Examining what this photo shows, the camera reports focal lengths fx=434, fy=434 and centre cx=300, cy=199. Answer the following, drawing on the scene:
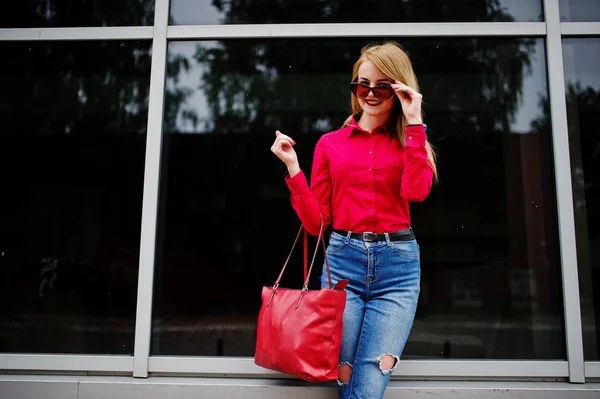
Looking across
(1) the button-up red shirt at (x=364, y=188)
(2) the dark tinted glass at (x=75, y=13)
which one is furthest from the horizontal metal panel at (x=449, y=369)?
(2) the dark tinted glass at (x=75, y=13)

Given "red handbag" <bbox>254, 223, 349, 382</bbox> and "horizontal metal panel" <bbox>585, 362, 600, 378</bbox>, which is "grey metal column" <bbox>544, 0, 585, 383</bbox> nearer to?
A: "horizontal metal panel" <bbox>585, 362, 600, 378</bbox>

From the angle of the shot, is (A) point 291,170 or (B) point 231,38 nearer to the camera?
(A) point 291,170

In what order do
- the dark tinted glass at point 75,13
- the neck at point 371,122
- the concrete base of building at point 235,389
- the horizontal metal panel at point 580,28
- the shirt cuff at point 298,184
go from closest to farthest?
the shirt cuff at point 298,184 → the neck at point 371,122 → the concrete base of building at point 235,389 → the horizontal metal panel at point 580,28 → the dark tinted glass at point 75,13

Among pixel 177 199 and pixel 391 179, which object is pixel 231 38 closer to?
pixel 177 199

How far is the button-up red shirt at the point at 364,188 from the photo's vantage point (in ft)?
6.26

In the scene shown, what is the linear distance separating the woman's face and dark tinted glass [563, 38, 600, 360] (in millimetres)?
1586

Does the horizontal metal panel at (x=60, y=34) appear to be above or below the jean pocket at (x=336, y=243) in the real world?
above

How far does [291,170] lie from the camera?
1907 millimetres

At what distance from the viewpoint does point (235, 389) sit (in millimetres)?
2527

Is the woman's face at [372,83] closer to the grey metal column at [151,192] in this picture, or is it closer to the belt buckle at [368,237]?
the belt buckle at [368,237]

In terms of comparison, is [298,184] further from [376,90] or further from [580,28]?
[580,28]

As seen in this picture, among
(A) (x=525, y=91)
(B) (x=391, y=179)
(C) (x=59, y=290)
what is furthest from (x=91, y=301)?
(A) (x=525, y=91)

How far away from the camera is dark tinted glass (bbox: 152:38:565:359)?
2.87 m

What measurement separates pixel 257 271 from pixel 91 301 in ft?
3.73
